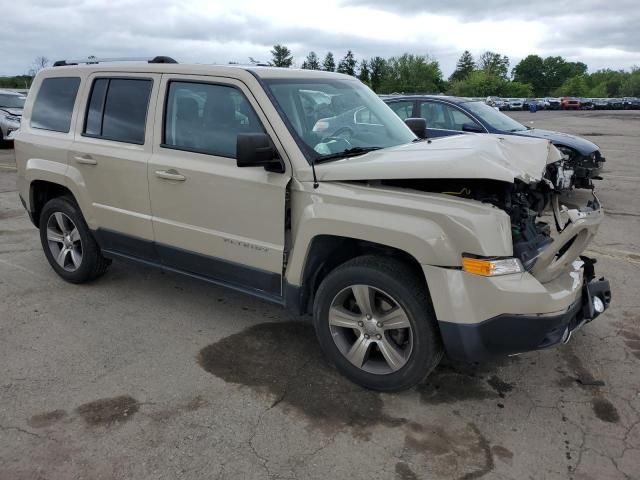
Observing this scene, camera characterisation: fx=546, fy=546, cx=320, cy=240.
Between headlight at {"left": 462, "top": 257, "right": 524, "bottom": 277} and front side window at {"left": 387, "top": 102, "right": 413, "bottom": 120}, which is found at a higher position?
front side window at {"left": 387, "top": 102, "right": 413, "bottom": 120}

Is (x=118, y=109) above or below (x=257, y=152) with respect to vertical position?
above

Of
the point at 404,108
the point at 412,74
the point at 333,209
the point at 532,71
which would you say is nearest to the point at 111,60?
the point at 333,209

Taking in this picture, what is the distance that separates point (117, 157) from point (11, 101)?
50.6ft

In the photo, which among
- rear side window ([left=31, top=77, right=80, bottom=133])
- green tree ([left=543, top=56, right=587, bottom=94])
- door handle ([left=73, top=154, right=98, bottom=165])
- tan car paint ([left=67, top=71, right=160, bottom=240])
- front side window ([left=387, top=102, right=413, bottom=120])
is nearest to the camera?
tan car paint ([left=67, top=71, right=160, bottom=240])

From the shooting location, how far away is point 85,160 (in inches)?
174

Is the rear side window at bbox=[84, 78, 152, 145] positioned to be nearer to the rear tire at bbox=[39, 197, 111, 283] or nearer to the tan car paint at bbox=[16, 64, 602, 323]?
the tan car paint at bbox=[16, 64, 602, 323]

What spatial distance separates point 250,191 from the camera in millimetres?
3525

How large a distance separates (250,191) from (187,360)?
1235 millimetres

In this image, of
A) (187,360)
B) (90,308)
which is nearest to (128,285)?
(90,308)

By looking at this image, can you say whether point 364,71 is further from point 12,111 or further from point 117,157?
point 117,157

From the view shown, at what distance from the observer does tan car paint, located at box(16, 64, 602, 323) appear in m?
2.84

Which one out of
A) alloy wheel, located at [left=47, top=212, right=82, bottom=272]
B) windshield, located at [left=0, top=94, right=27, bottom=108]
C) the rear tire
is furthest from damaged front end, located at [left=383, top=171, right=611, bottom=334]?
windshield, located at [left=0, top=94, right=27, bottom=108]

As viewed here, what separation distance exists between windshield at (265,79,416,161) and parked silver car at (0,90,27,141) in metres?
13.8

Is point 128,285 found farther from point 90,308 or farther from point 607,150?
point 607,150
